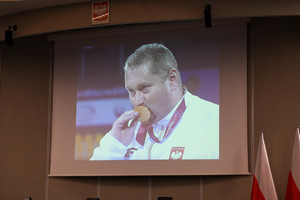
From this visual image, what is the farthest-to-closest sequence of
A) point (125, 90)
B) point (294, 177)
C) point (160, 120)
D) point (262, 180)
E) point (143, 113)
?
point (125, 90), point (143, 113), point (160, 120), point (262, 180), point (294, 177)

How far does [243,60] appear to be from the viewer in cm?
750

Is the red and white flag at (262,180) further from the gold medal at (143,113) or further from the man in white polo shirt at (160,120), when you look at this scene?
the gold medal at (143,113)

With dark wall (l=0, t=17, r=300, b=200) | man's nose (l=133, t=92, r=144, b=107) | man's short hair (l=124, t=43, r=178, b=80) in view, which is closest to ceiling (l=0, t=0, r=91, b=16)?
dark wall (l=0, t=17, r=300, b=200)

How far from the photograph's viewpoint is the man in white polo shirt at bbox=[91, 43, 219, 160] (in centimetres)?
755

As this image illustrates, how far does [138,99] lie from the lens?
315 inches

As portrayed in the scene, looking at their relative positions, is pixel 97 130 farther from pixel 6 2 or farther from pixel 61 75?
pixel 6 2

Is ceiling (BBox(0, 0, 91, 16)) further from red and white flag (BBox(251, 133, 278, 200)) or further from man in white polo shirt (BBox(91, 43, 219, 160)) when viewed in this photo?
red and white flag (BBox(251, 133, 278, 200))

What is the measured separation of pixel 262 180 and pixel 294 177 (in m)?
0.40

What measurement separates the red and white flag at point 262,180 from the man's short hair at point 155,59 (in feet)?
5.79

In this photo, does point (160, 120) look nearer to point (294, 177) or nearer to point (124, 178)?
point (124, 178)

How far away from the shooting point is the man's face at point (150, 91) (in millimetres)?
7871

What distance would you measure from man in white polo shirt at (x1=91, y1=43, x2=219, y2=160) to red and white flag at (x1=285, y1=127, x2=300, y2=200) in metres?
1.04

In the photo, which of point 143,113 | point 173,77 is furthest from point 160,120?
point 173,77

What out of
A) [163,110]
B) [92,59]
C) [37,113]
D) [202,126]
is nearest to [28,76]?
[37,113]
